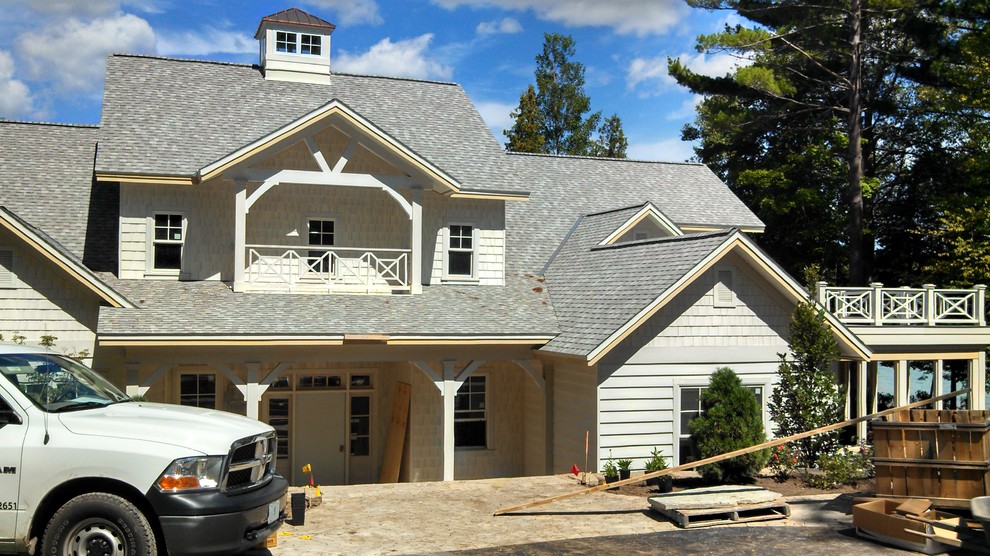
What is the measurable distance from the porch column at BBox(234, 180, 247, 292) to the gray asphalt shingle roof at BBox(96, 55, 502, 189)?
38.4 inches

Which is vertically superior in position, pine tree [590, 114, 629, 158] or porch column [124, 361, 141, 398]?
pine tree [590, 114, 629, 158]

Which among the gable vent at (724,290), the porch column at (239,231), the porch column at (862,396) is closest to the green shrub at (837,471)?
the gable vent at (724,290)

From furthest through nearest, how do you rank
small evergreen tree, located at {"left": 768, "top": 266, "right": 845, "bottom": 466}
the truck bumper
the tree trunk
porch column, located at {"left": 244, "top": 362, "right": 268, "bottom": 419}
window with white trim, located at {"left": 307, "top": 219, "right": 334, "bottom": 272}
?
the tree trunk, window with white trim, located at {"left": 307, "top": 219, "right": 334, "bottom": 272}, porch column, located at {"left": 244, "top": 362, "right": 268, "bottom": 419}, small evergreen tree, located at {"left": 768, "top": 266, "right": 845, "bottom": 466}, the truck bumper

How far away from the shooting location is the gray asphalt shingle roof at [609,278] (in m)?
17.9

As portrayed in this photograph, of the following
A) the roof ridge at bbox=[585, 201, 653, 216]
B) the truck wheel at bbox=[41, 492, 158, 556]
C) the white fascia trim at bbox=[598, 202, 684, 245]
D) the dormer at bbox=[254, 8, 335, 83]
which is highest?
the dormer at bbox=[254, 8, 335, 83]

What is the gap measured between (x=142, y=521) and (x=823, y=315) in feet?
43.4

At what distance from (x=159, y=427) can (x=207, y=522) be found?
3.29 ft

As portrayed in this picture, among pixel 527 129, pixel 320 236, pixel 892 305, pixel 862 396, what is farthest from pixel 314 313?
pixel 527 129

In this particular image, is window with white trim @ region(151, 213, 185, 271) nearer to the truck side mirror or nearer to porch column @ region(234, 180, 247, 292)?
porch column @ region(234, 180, 247, 292)

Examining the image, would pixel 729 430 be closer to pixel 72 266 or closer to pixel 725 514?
pixel 725 514

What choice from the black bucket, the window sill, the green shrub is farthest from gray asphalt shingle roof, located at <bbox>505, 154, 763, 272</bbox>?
the black bucket

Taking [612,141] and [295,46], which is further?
[612,141]

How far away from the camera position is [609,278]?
20031 mm

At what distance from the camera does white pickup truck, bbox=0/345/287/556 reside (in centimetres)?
846
